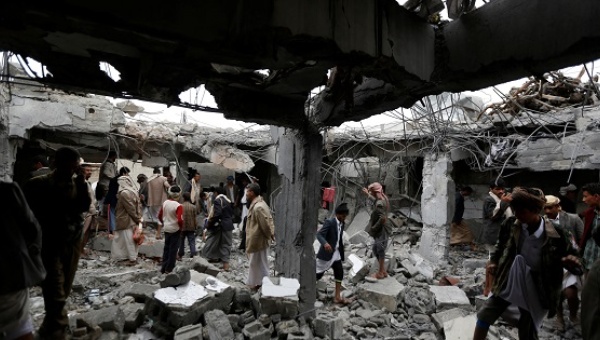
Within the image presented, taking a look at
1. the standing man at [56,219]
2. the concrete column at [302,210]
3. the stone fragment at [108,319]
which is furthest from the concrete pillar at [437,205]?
the standing man at [56,219]

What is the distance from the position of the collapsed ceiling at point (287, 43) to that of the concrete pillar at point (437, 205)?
513 cm

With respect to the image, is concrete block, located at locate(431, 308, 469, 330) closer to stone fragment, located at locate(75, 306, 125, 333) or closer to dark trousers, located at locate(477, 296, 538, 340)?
dark trousers, located at locate(477, 296, 538, 340)

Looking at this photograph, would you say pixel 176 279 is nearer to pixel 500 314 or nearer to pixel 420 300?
pixel 500 314

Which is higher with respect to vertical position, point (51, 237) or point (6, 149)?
point (6, 149)

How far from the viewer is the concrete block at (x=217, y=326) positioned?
Result: 10.7 feet

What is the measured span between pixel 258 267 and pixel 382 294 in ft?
6.35

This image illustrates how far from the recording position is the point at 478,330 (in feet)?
9.77

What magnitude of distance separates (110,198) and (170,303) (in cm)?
398

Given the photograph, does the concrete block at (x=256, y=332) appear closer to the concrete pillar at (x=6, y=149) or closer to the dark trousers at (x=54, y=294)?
the dark trousers at (x=54, y=294)

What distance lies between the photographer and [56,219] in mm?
2832

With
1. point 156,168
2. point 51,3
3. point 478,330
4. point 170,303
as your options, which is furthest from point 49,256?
point 156,168

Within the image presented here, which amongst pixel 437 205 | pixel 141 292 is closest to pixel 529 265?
pixel 141 292

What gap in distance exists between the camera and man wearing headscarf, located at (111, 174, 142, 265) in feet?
19.7

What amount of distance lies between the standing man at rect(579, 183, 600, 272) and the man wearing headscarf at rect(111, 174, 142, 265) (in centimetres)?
674
